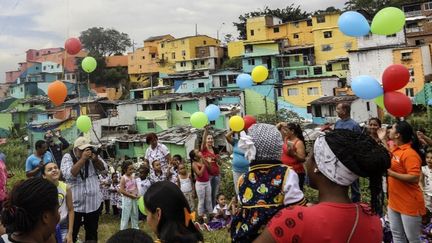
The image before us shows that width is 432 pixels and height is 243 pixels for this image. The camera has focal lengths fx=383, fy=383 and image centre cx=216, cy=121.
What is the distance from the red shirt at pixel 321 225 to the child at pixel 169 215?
0.52m

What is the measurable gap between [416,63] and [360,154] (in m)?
27.1

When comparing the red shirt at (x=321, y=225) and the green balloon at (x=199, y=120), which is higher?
the green balloon at (x=199, y=120)

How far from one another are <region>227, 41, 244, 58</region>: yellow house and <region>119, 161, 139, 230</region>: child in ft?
118

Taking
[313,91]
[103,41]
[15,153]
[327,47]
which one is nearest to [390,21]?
[313,91]

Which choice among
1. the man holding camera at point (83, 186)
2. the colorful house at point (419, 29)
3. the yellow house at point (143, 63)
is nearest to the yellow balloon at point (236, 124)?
the man holding camera at point (83, 186)

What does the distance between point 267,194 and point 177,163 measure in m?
5.45

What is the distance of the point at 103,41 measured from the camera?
53906 mm

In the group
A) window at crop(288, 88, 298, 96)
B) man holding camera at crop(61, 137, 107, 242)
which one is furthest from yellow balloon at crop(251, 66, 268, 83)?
window at crop(288, 88, 298, 96)

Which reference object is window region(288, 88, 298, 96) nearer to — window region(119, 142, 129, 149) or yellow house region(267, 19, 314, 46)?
yellow house region(267, 19, 314, 46)

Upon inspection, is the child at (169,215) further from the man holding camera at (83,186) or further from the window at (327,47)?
the window at (327,47)

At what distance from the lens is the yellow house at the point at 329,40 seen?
35.1 m

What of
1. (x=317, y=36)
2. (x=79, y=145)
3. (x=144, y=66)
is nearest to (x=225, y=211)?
(x=79, y=145)

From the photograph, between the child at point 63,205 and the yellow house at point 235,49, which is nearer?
the child at point 63,205

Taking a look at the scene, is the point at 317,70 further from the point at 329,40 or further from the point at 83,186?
the point at 83,186
